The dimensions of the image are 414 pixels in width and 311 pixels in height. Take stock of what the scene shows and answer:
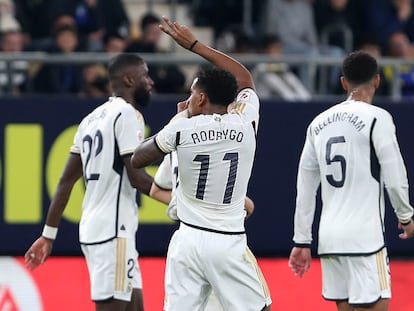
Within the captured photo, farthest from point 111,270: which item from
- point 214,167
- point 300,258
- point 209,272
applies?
point 214,167

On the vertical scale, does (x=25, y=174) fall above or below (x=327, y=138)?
below

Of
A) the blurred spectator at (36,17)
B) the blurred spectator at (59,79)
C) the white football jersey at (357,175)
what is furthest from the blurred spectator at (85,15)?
the white football jersey at (357,175)

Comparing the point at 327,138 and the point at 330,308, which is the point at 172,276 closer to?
the point at 327,138

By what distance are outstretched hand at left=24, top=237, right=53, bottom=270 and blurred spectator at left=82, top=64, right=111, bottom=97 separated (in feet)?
10.6

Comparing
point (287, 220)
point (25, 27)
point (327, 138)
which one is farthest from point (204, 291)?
point (25, 27)

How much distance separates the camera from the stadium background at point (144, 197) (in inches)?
449

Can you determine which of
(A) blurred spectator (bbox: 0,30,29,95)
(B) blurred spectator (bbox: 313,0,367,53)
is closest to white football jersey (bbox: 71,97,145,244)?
(A) blurred spectator (bbox: 0,30,29,95)

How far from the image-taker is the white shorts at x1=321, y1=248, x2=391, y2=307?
7.93 m

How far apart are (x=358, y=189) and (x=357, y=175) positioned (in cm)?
9

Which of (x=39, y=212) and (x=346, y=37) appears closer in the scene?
(x=39, y=212)

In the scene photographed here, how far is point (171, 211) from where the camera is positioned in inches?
313

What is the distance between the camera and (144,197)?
11.6m

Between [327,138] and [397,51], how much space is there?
6.20 meters

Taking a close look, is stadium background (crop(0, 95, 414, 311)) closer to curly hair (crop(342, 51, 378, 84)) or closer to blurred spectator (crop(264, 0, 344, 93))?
blurred spectator (crop(264, 0, 344, 93))
